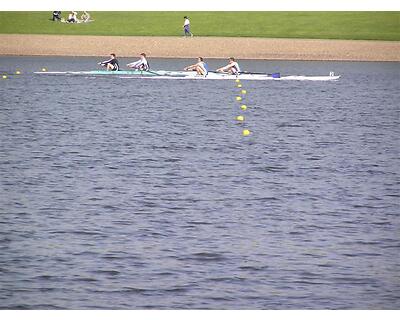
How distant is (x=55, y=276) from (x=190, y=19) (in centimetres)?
7783

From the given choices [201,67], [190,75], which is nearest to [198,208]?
[201,67]

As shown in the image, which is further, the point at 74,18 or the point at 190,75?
the point at 74,18

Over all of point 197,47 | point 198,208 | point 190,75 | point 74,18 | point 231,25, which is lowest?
point 198,208

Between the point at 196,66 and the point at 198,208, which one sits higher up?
the point at 196,66

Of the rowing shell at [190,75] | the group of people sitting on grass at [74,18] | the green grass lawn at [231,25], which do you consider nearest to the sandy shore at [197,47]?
the green grass lawn at [231,25]

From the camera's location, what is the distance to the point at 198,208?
22.6m

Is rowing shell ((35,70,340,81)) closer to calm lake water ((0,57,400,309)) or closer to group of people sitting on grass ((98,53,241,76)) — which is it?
group of people sitting on grass ((98,53,241,76))

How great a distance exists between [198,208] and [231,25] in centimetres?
6971

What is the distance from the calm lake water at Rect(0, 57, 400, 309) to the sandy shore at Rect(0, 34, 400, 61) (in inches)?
1338

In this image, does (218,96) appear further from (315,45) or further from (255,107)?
(315,45)

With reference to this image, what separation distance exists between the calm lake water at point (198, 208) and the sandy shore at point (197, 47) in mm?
33985

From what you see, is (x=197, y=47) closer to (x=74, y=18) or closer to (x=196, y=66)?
(x=74, y=18)

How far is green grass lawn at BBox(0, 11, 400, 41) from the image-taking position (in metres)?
83.1

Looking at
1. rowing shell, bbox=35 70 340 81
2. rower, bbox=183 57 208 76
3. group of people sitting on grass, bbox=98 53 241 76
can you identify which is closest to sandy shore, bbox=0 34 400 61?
rowing shell, bbox=35 70 340 81
